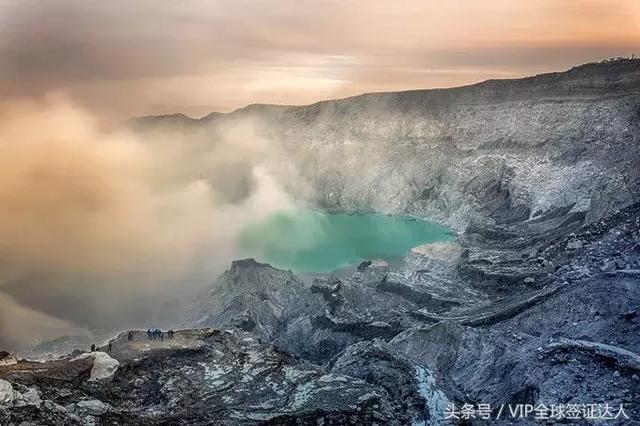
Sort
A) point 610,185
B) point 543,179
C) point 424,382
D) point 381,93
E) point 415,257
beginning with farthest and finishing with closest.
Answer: point 381,93, point 543,179, point 415,257, point 610,185, point 424,382

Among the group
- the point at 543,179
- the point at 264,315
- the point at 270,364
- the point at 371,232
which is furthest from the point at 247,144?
the point at 270,364

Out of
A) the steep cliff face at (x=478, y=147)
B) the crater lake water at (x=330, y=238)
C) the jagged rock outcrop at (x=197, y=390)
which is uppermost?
the steep cliff face at (x=478, y=147)

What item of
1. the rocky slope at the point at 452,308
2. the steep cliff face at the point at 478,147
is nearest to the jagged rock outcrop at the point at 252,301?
the rocky slope at the point at 452,308

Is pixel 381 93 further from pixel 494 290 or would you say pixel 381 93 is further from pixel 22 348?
pixel 22 348

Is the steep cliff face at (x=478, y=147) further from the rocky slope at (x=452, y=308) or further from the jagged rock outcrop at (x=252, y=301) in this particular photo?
the jagged rock outcrop at (x=252, y=301)

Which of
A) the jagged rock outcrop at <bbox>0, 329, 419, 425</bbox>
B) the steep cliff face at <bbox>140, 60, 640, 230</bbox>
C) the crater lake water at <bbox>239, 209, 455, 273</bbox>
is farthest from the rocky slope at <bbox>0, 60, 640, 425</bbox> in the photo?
the crater lake water at <bbox>239, 209, 455, 273</bbox>

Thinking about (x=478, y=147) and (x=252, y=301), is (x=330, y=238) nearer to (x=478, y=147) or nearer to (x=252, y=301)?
(x=478, y=147)
